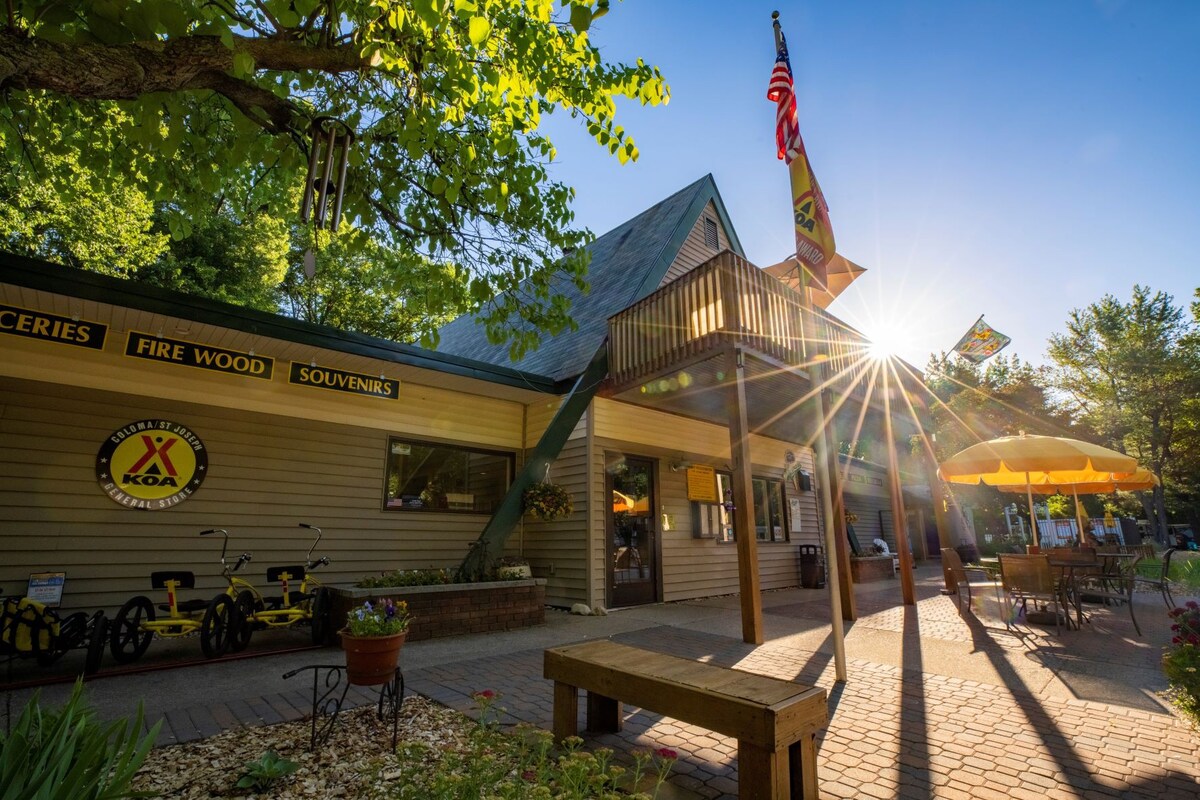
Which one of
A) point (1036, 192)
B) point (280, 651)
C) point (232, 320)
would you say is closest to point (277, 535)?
point (280, 651)

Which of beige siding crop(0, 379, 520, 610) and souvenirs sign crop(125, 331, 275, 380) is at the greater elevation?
souvenirs sign crop(125, 331, 275, 380)

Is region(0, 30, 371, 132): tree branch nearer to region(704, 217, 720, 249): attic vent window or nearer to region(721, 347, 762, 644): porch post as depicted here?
region(721, 347, 762, 644): porch post

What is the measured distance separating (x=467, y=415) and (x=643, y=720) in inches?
241

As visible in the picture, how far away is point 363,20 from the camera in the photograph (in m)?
3.47

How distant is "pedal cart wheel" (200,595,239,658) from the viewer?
16.8 ft

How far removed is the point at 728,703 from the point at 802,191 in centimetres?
518

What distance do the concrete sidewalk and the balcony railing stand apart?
3590 mm

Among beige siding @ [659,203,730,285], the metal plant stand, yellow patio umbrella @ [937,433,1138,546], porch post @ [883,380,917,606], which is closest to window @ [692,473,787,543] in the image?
porch post @ [883,380,917,606]

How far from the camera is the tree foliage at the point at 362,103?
2941 mm

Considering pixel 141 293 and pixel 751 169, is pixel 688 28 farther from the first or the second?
pixel 141 293

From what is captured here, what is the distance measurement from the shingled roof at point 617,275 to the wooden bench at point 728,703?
6047mm

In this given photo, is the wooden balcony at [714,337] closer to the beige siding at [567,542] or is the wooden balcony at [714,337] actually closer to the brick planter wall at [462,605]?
the beige siding at [567,542]

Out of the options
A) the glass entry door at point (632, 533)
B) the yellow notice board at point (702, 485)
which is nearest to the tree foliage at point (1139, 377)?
the yellow notice board at point (702, 485)

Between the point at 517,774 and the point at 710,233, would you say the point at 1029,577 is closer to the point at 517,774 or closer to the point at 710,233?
the point at 517,774
